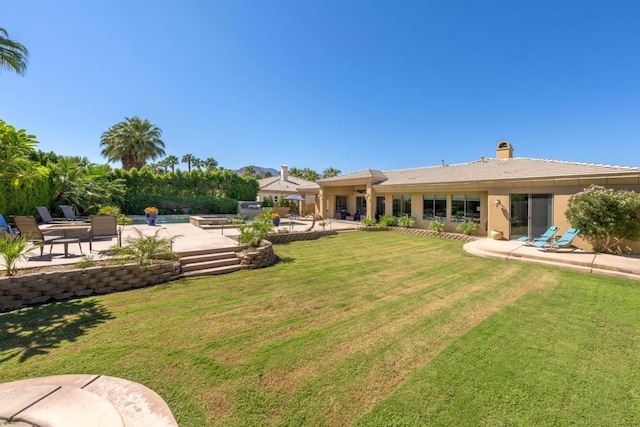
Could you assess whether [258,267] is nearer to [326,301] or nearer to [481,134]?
[326,301]

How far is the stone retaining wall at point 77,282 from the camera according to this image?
19.3 feet

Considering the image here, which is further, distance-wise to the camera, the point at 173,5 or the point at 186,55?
the point at 186,55

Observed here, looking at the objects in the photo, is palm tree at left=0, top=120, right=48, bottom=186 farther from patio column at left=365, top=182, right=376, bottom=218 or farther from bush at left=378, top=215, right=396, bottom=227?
patio column at left=365, top=182, right=376, bottom=218

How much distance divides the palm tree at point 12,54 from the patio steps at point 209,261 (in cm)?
810

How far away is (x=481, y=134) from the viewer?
29.5 metres

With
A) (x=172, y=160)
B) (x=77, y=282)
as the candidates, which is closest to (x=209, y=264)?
(x=77, y=282)

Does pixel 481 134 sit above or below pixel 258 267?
above

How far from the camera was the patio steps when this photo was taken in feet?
28.1

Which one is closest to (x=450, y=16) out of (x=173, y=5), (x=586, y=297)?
(x=173, y=5)

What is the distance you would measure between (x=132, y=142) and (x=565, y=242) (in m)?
43.6

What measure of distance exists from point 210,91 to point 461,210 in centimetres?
1972

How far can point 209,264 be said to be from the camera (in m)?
8.98

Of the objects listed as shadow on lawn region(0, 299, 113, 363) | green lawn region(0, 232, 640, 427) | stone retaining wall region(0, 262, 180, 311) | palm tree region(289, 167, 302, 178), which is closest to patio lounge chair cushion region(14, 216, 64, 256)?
stone retaining wall region(0, 262, 180, 311)

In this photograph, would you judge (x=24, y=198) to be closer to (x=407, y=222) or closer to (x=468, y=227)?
(x=407, y=222)
